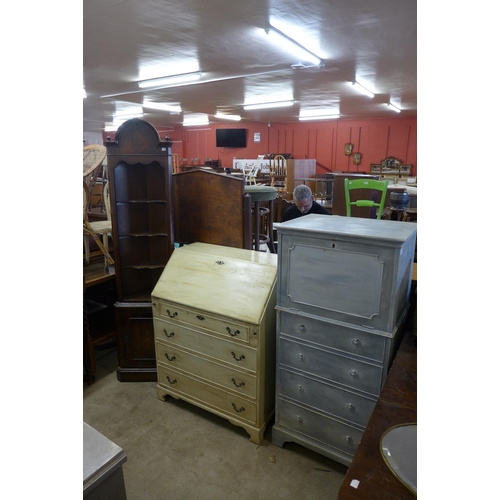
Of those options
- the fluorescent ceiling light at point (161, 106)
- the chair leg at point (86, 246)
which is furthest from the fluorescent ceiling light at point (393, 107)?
the chair leg at point (86, 246)

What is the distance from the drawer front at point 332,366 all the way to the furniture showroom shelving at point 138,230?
129 cm

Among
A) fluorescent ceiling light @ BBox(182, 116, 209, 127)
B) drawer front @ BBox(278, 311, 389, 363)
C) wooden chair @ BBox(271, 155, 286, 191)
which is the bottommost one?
drawer front @ BBox(278, 311, 389, 363)

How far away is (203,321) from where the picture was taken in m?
2.32

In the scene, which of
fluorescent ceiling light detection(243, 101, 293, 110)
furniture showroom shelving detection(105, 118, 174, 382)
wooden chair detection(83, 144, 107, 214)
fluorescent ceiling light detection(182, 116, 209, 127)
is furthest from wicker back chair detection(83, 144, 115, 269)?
fluorescent ceiling light detection(182, 116, 209, 127)

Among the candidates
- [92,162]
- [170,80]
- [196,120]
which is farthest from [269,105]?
[92,162]

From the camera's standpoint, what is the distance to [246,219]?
109 inches

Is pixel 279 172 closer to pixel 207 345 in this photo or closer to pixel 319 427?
pixel 207 345

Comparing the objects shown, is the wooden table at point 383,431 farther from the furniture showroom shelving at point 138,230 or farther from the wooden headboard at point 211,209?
the furniture showroom shelving at point 138,230

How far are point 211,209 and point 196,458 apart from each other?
70.5 inches

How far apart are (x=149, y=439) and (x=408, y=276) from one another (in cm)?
196

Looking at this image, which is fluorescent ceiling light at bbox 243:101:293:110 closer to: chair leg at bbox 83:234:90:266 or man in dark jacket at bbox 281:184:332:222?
man in dark jacket at bbox 281:184:332:222

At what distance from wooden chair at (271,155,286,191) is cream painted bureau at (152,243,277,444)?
241 inches

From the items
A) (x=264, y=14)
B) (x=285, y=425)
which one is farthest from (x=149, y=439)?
(x=264, y=14)

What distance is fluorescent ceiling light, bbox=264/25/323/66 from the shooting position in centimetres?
352
